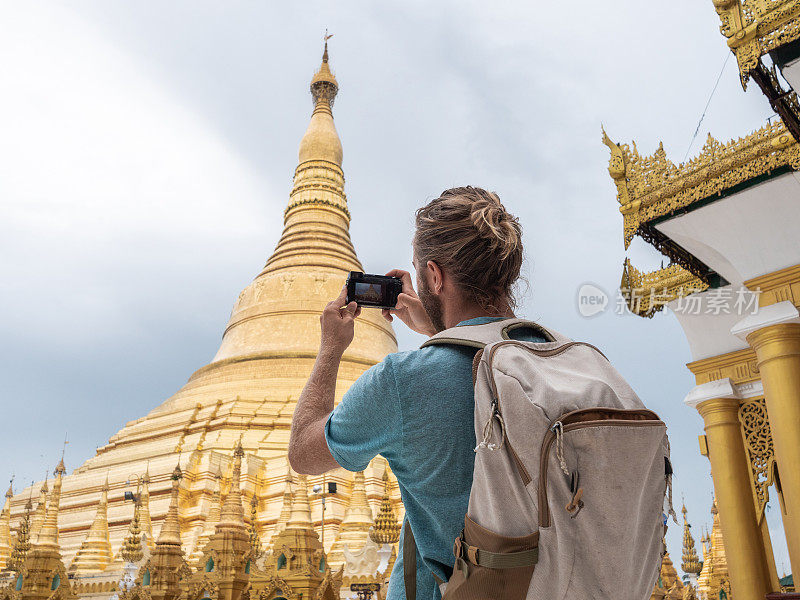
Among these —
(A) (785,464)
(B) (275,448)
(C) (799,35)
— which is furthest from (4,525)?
(C) (799,35)

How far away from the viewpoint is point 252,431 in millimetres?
17500

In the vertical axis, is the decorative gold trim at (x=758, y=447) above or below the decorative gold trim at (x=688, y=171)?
below

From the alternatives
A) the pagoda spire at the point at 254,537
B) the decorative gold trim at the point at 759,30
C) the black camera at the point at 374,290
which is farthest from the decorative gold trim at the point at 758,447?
the black camera at the point at 374,290

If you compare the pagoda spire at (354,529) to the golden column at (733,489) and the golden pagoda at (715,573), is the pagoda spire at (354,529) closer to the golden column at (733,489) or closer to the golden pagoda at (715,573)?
the golden pagoda at (715,573)

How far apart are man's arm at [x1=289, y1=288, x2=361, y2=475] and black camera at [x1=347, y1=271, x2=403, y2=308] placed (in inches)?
2.5

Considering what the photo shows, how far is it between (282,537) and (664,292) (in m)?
5.08

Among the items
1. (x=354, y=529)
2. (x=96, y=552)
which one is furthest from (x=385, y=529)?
(x=96, y=552)

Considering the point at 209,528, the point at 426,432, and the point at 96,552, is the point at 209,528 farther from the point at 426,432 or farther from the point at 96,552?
the point at 426,432

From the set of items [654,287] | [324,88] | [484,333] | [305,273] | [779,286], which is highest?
[324,88]

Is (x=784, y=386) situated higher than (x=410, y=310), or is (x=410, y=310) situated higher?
(x=784, y=386)

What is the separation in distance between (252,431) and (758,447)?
12.8 meters

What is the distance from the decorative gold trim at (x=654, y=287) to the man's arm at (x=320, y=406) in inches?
263

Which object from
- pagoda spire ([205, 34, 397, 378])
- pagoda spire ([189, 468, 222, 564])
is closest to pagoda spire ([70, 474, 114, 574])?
pagoda spire ([189, 468, 222, 564])

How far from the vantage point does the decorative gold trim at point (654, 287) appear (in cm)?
746
